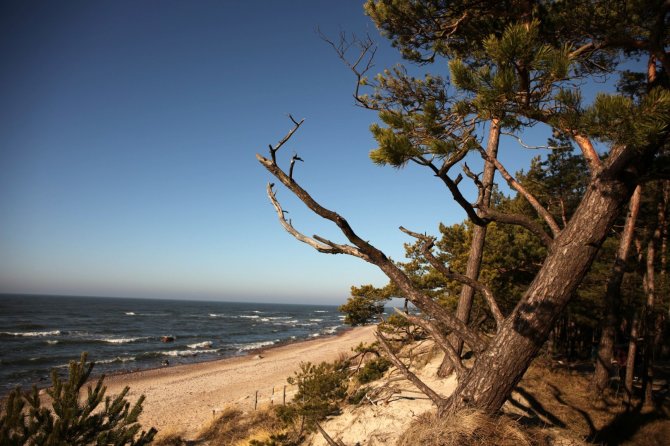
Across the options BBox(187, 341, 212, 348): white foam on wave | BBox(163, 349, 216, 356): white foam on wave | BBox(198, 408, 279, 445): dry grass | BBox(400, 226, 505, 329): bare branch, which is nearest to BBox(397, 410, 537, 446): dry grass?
BBox(400, 226, 505, 329): bare branch

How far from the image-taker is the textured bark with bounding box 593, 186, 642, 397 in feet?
30.7

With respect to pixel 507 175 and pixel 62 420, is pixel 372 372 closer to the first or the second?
pixel 62 420

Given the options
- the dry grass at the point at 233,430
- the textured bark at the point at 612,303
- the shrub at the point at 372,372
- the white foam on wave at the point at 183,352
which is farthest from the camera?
the white foam on wave at the point at 183,352

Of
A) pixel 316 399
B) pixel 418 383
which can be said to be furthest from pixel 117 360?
pixel 418 383

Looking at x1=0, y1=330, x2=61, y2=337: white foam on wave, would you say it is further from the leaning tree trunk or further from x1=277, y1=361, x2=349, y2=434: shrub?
the leaning tree trunk

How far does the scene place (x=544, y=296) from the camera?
8.39 ft

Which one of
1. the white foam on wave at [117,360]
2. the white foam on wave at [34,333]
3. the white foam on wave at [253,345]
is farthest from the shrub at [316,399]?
the white foam on wave at [34,333]

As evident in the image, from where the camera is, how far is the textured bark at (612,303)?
936 cm

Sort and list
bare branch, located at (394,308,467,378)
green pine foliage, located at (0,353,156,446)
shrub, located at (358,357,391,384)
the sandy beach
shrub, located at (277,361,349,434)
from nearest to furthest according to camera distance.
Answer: bare branch, located at (394,308,467,378) < green pine foliage, located at (0,353,156,446) < shrub, located at (277,361,349,434) < shrub, located at (358,357,391,384) < the sandy beach

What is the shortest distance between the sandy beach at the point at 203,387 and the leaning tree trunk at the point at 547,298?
46.0ft

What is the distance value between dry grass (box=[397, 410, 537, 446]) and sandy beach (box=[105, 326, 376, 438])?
539 inches

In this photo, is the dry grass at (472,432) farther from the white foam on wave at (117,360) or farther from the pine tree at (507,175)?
the white foam on wave at (117,360)

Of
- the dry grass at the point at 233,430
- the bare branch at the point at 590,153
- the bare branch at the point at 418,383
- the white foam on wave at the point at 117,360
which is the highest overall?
the bare branch at the point at 590,153

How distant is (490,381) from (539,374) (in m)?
9.90
